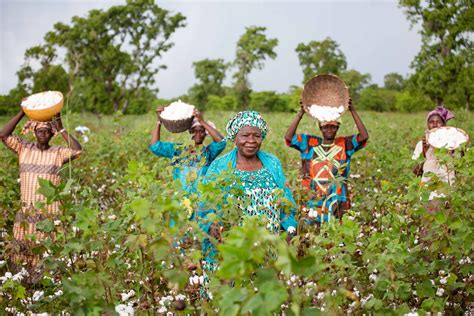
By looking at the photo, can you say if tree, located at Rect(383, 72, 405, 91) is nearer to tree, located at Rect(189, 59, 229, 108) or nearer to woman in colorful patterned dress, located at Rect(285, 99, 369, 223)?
tree, located at Rect(189, 59, 229, 108)

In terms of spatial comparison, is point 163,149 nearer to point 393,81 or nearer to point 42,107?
point 42,107

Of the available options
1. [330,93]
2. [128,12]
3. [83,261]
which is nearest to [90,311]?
[83,261]

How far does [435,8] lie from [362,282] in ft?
88.8

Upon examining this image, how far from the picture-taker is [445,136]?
14.6ft

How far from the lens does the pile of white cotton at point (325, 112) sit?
4531 millimetres

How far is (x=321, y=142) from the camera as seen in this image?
4.64 m

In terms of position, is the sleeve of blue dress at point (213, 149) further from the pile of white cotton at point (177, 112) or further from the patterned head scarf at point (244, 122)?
the patterned head scarf at point (244, 122)

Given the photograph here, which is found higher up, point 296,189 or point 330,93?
point 330,93

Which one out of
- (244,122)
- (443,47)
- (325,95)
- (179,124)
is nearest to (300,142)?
(325,95)

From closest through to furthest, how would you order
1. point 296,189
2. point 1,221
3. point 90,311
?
point 90,311, point 296,189, point 1,221

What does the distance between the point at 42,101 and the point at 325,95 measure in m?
2.38

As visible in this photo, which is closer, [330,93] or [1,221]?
[1,221]

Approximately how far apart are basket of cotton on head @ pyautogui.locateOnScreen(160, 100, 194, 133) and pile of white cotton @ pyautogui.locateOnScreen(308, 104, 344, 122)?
1034 mm

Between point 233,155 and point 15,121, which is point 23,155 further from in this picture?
point 233,155
